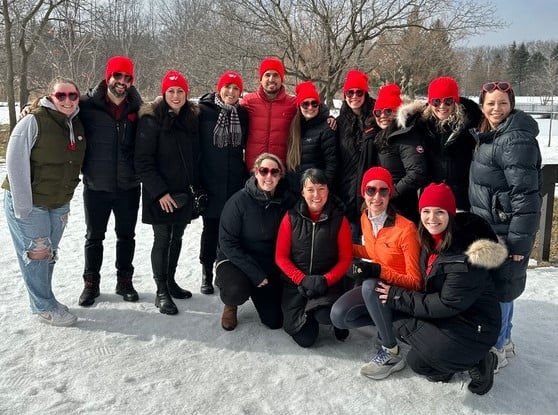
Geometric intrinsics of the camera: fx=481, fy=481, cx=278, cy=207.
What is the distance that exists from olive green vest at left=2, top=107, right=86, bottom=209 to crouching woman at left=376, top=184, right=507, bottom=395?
251 cm

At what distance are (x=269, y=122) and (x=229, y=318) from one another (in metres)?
1.77

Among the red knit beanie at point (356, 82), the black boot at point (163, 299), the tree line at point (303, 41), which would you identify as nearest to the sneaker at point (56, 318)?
the black boot at point (163, 299)

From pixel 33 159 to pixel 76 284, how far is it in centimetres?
160

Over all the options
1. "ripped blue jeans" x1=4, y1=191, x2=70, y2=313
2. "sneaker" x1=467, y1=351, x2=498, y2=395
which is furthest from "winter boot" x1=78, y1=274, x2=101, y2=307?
"sneaker" x1=467, y1=351, x2=498, y2=395

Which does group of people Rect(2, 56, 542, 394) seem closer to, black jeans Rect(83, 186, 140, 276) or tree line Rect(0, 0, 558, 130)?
black jeans Rect(83, 186, 140, 276)

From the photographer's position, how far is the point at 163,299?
4.13 metres

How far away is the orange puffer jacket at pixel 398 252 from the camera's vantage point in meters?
3.24

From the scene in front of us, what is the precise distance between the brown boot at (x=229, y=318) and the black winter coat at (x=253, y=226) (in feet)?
1.23

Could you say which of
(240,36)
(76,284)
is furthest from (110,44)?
(76,284)

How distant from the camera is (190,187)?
13.6ft

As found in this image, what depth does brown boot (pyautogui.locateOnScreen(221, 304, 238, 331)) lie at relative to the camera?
12.7 feet

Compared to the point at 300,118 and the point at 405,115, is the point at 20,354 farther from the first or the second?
the point at 405,115

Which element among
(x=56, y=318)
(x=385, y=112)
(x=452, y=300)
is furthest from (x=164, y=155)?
(x=452, y=300)

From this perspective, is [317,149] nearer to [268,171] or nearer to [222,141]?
[268,171]
